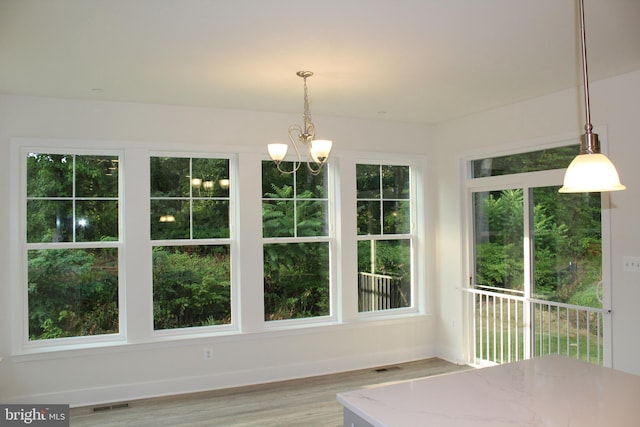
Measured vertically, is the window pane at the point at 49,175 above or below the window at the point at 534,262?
above

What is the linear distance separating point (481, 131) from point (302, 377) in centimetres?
314

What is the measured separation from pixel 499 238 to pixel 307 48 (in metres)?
3.03

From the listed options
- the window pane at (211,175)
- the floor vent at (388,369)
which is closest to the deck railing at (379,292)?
the floor vent at (388,369)

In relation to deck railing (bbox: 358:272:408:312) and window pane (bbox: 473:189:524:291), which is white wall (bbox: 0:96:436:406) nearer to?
deck railing (bbox: 358:272:408:312)

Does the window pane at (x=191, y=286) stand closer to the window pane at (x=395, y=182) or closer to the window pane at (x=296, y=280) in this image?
the window pane at (x=296, y=280)

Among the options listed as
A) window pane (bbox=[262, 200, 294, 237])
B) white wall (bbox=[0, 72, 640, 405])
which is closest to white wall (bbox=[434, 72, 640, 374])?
white wall (bbox=[0, 72, 640, 405])

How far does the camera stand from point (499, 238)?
16.6 ft

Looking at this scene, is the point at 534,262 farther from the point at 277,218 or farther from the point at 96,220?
the point at 96,220

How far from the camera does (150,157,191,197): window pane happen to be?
464 cm

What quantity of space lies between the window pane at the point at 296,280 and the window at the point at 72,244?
4.82 ft

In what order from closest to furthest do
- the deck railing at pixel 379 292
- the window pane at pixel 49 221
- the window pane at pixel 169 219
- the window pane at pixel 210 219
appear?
the window pane at pixel 49 221 → the window pane at pixel 169 219 → the window pane at pixel 210 219 → the deck railing at pixel 379 292

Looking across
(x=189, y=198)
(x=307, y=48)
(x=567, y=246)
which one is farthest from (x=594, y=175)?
(x=189, y=198)

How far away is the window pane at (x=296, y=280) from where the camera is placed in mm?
5070

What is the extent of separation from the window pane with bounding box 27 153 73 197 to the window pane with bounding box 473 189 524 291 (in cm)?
405
